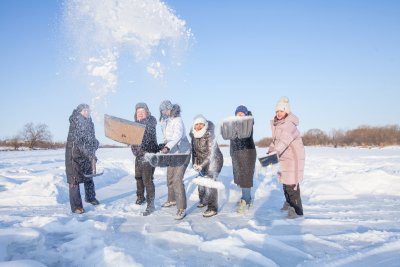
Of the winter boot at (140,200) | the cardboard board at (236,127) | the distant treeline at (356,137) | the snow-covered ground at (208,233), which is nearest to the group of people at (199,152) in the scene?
the cardboard board at (236,127)

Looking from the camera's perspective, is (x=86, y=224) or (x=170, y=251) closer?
(x=170, y=251)

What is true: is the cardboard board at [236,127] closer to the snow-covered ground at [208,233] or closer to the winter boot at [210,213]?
the snow-covered ground at [208,233]

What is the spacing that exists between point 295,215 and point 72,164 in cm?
366

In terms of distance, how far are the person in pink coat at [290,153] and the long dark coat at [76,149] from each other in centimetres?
322

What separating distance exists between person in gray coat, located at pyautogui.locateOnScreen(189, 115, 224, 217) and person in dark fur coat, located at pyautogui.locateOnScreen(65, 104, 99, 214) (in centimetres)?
188

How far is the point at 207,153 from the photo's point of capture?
567cm

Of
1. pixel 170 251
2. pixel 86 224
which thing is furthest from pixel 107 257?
pixel 86 224

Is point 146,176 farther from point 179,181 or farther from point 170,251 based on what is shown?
point 170,251

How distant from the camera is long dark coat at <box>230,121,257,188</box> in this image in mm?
5723

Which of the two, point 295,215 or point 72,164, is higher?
point 72,164

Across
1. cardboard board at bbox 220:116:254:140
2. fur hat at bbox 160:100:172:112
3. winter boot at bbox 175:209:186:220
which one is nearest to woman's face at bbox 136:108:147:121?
fur hat at bbox 160:100:172:112

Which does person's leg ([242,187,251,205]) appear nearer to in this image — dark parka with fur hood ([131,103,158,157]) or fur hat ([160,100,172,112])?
dark parka with fur hood ([131,103,158,157])

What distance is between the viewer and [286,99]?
548 centimetres

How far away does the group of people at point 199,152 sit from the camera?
17.6ft
